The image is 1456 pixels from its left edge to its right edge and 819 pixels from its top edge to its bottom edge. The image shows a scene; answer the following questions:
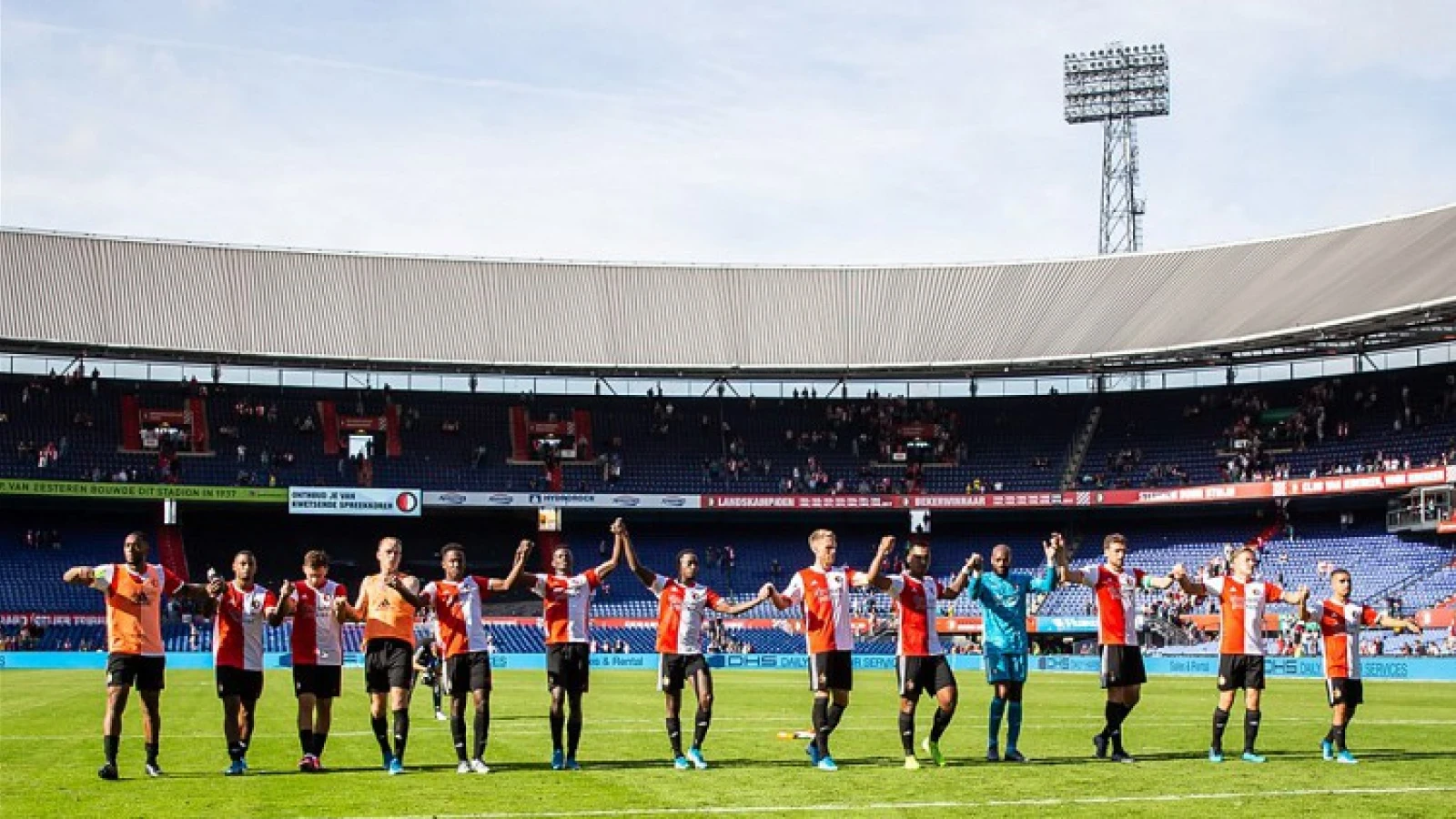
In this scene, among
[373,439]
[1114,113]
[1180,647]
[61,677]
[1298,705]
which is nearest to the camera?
[1298,705]

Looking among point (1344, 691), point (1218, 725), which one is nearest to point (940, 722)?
point (1218, 725)

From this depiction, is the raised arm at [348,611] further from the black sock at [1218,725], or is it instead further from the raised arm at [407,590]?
the black sock at [1218,725]

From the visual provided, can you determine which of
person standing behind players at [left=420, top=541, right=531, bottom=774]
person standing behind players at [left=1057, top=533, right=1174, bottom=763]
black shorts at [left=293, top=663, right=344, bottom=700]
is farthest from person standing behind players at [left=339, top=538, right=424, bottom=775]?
person standing behind players at [left=1057, top=533, right=1174, bottom=763]

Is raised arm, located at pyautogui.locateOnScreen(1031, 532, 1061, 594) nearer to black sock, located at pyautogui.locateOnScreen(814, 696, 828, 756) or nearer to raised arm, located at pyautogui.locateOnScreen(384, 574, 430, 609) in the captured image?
black sock, located at pyautogui.locateOnScreen(814, 696, 828, 756)

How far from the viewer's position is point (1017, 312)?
234 feet

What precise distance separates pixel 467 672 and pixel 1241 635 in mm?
9094

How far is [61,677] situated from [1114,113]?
59001 mm

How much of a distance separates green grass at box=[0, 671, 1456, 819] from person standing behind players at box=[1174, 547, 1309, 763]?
2.35 feet

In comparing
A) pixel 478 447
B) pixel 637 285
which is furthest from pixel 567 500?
pixel 637 285

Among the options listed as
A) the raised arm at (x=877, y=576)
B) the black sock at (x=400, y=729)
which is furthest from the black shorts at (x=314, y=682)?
the raised arm at (x=877, y=576)

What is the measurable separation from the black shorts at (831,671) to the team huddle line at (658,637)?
2 cm

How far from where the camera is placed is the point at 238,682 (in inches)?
733

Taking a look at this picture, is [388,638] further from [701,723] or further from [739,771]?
[739,771]

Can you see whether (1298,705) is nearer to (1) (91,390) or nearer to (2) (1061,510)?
(2) (1061,510)
